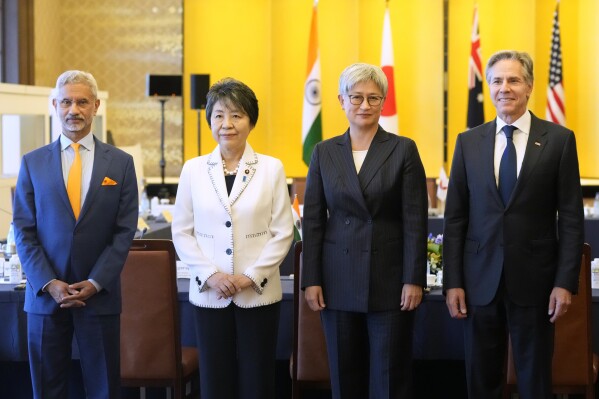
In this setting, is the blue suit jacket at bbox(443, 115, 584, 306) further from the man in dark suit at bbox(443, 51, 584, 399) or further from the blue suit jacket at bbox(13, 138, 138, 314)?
the blue suit jacket at bbox(13, 138, 138, 314)

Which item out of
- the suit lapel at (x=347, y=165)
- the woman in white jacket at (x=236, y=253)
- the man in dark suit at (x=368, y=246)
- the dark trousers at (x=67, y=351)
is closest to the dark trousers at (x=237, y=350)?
the woman in white jacket at (x=236, y=253)

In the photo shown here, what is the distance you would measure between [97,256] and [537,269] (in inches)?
60.2

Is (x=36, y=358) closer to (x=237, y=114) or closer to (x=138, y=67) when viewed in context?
(x=237, y=114)

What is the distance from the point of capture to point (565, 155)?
10.4 ft

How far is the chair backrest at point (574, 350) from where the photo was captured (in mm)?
3703

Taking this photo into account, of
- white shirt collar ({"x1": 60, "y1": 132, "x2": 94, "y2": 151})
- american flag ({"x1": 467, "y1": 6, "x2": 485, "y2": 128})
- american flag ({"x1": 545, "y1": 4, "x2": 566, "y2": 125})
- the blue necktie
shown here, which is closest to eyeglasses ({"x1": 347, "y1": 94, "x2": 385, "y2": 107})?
the blue necktie

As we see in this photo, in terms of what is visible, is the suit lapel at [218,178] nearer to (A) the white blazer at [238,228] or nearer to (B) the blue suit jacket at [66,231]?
(A) the white blazer at [238,228]

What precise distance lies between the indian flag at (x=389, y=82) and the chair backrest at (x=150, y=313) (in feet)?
20.7

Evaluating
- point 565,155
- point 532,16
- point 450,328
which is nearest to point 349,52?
point 532,16

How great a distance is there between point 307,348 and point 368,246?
842mm

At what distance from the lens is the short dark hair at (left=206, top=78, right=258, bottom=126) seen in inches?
127

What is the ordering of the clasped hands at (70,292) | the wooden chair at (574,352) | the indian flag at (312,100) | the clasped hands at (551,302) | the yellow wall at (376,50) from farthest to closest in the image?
the yellow wall at (376,50), the indian flag at (312,100), the wooden chair at (574,352), the clasped hands at (70,292), the clasped hands at (551,302)

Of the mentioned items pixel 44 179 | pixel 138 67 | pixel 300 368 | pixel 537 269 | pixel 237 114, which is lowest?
pixel 300 368

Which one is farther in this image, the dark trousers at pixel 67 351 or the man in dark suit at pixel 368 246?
the dark trousers at pixel 67 351
